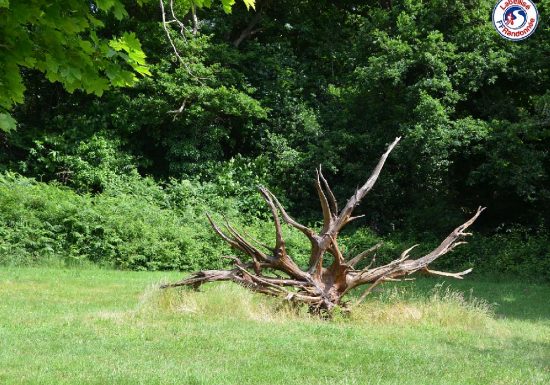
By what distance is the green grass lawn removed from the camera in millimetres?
6535

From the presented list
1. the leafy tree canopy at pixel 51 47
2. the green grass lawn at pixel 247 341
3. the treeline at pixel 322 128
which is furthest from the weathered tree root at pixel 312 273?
the treeline at pixel 322 128

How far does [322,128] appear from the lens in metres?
25.1

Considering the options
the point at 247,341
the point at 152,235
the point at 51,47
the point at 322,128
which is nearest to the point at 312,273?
the point at 247,341

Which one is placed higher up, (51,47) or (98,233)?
(51,47)

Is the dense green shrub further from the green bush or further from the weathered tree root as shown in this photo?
the weathered tree root

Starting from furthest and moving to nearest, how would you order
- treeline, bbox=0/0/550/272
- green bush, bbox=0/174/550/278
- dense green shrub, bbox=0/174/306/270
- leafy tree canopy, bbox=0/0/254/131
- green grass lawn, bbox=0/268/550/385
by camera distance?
treeline, bbox=0/0/550/272 → green bush, bbox=0/174/550/278 → dense green shrub, bbox=0/174/306/270 → green grass lawn, bbox=0/268/550/385 → leafy tree canopy, bbox=0/0/254/131

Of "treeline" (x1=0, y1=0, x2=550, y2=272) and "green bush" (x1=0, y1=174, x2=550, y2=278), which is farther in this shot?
"treeline" (x1=0, y1=0, x2=550, y2=272)

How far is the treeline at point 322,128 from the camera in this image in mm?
21453

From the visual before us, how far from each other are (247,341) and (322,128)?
17.5 m

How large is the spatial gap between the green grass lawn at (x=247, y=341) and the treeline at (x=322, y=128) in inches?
341

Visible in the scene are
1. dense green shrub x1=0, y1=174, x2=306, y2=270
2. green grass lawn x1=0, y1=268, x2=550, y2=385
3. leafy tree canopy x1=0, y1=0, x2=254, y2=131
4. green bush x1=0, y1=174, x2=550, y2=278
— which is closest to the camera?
leafy tree canopy x1=0, y1=0, x2=254, y2=131

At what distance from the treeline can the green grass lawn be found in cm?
866

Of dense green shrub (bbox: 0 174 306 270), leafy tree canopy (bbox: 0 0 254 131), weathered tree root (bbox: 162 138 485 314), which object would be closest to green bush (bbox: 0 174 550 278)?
dense green shrub (bbox: 0 174 306 270)

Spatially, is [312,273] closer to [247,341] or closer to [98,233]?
[247,341]
